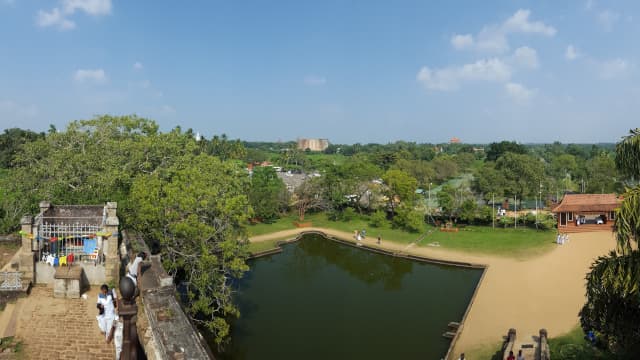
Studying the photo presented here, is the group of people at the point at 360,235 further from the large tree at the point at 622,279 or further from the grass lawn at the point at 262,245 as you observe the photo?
the large tree at the point at 622,279

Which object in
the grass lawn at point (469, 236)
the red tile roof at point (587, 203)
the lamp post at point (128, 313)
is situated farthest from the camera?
the red tile roof at point (587, 203)

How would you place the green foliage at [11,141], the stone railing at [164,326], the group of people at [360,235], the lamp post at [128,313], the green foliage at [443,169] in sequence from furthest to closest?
the green foliage at [443,169] → the green foliage at [11,141] → the group of people at [360,235] → the stone railing at [164,326] → the lamp post at [128,313]

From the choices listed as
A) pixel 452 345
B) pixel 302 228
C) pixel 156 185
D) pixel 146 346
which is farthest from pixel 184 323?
pixel 302 228

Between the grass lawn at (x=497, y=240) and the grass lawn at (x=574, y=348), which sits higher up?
the grass lawn at (x=497, y=240)

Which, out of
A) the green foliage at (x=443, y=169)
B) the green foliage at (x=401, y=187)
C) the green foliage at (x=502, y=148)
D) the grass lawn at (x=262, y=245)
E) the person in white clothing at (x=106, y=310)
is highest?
the green foliage at (x=502, y=148)

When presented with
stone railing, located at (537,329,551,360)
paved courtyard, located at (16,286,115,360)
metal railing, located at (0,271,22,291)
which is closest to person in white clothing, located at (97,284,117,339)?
paved courtyard, located at (16,286,115,360)

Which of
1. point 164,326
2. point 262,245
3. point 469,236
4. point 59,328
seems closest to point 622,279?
point 164,326

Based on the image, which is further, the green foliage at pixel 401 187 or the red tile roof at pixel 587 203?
the green foliage at pixel 401 187

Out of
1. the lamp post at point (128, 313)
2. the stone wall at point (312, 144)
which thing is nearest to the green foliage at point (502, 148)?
the lamp post at point (128, 313)
